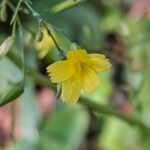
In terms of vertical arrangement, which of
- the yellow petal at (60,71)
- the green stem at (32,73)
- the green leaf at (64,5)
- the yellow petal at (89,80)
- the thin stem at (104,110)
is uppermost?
the green leaf at (64,5)

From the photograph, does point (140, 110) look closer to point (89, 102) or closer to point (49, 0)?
point (89, 102)

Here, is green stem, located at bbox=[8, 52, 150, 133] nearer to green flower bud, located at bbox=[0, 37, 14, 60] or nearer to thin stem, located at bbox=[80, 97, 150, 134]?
thin stem, located at bbox=[80, 97, 150, 134]

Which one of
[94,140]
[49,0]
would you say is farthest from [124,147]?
[49,0]

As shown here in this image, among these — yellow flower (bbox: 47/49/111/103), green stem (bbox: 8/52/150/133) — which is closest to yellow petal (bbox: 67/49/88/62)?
yellow flower (bbox: 47/49/111/103)

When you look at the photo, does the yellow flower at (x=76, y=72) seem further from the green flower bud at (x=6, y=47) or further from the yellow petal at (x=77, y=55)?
the green flower bud at (x=6, y=47)

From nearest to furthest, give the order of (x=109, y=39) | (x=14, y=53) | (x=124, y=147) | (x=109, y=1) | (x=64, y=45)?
(x=64, y=45) → (x=14, y=53) → (x=109, y=1) → (x=124, y=147) → (x=109, y=39)

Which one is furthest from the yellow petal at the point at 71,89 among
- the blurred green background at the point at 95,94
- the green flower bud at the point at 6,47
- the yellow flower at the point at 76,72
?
the blurred green background at the point at 95,94
